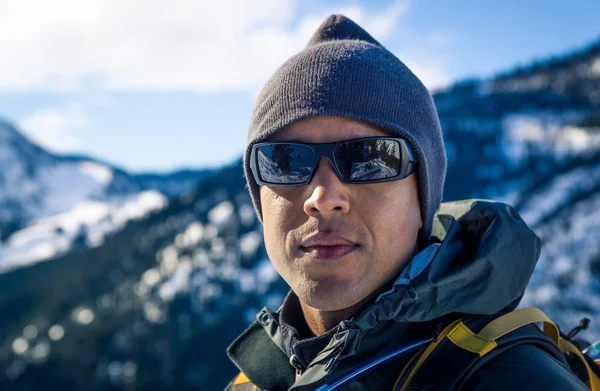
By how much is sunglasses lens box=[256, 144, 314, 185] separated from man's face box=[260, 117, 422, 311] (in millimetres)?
44

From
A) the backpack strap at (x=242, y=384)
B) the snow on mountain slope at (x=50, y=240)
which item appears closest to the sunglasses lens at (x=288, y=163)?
the backpack strap at (x=242, y=384)

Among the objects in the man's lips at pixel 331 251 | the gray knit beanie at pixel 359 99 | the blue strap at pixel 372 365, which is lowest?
the blue strap at pixel 372 365

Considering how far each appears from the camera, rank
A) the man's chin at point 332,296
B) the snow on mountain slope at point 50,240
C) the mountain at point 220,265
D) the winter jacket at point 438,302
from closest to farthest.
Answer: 1. the winter jacket at point 438,302
2. the man's chin at point 332,296
3. the mountain at point 220,265
4. the snow on mountain slope at point 50,240

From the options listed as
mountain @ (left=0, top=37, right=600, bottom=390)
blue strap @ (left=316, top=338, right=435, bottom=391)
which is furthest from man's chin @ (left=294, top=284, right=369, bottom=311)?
mountain @ (left=0, top=37, right=600, bottom=390)

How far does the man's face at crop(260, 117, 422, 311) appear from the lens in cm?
217

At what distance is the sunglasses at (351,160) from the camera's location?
2254mm

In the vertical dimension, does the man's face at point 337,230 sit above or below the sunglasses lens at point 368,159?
below

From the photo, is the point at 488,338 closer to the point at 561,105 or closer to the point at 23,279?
the point at 561,105

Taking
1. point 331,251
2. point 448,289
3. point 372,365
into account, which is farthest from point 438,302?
point 331,251

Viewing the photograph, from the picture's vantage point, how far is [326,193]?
2221mm

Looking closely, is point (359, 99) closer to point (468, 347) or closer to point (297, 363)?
point (468, 347)

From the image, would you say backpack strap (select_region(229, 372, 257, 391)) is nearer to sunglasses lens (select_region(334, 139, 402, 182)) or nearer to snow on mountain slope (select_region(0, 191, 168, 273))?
sunglasses lens (select_region(334, 139, 402, 182))

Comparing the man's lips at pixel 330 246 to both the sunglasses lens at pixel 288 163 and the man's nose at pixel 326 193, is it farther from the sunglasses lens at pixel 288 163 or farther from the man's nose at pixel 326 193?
the sunglasses lens at pixel 288 163

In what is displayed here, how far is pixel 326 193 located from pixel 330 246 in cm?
23
